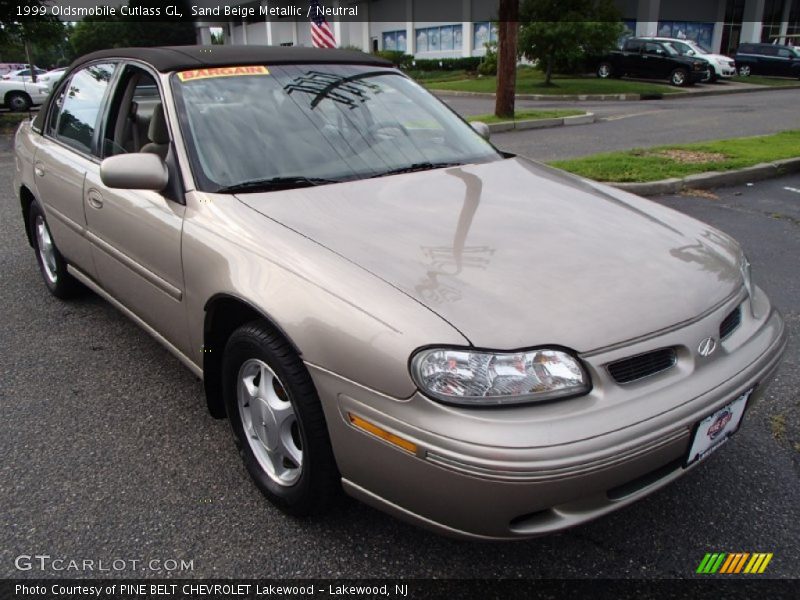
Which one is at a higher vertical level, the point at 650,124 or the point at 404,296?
the point at 404,296

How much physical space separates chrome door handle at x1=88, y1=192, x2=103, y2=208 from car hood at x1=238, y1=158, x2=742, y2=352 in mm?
1101

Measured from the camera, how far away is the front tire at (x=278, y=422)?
198 centimetres

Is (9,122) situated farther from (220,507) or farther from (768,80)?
(768,80)

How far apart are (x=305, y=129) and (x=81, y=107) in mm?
1685

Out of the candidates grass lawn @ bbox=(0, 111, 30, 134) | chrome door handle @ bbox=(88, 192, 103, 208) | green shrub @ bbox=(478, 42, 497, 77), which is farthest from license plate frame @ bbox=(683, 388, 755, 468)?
green shrub @ bbox=(478, 42, 497, 77)

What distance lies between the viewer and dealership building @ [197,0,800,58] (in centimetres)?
3297

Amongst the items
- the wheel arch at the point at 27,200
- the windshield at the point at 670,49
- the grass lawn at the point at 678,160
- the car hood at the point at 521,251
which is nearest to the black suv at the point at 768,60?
the windshield at the point at 670,49

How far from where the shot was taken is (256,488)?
2434mm

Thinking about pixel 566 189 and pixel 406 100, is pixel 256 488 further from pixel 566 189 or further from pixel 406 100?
pixel 406 100

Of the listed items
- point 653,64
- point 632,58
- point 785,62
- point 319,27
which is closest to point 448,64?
point 632,58

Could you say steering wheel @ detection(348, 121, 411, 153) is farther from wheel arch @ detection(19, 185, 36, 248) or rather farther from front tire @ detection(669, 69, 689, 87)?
front tire @ detection(669, 69, 689, 87)

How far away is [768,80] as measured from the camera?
87.4 ft

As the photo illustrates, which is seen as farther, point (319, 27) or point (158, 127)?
point (319, 27)

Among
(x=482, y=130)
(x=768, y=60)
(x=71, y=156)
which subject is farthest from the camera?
(x=768, y=60)
